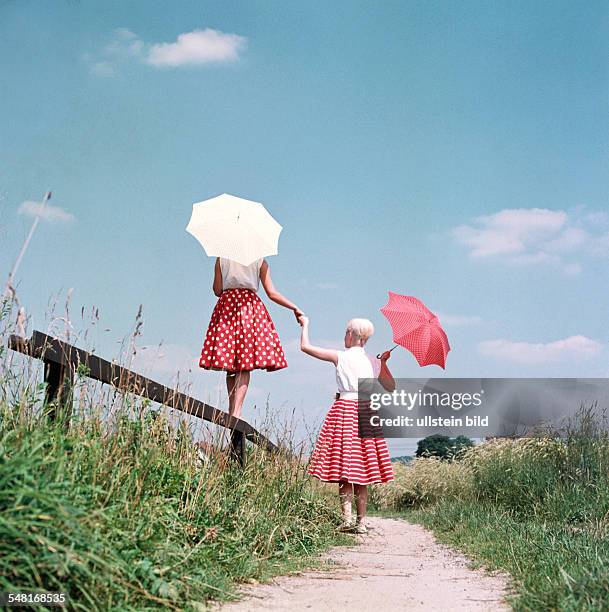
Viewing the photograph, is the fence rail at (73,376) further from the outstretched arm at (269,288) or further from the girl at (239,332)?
the outstretched arm at (269,288)

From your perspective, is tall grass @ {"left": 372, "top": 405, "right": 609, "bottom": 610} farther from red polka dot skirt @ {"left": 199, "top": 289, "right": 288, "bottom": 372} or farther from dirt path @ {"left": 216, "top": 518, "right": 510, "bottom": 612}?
red polka dot skirt @ {"left": 199, "top": 289, "right": 288, "bottom": 372}

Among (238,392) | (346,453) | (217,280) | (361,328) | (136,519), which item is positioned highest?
(217,280)

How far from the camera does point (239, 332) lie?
21.4 feet

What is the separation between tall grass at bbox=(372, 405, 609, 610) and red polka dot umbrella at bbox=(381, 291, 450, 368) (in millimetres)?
1648

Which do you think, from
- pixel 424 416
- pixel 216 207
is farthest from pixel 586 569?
pixel 424 416

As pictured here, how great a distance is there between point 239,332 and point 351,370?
1180mm

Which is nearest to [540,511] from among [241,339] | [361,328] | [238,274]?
[361,328]

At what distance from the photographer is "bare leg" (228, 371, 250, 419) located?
252 inches

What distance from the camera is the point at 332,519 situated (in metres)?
6.64

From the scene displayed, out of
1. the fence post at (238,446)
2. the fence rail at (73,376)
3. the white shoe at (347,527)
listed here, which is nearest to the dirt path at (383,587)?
the white shoe at (347,527)

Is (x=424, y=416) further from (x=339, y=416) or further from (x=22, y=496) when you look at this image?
(x=22, y=496)

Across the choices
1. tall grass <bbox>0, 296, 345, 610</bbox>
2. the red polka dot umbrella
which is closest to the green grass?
tall grass <bbox>0, 296, 345, 610</bbox>

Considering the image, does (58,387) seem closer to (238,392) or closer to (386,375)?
(238,392)

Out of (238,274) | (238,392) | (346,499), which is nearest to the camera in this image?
(238,392)
